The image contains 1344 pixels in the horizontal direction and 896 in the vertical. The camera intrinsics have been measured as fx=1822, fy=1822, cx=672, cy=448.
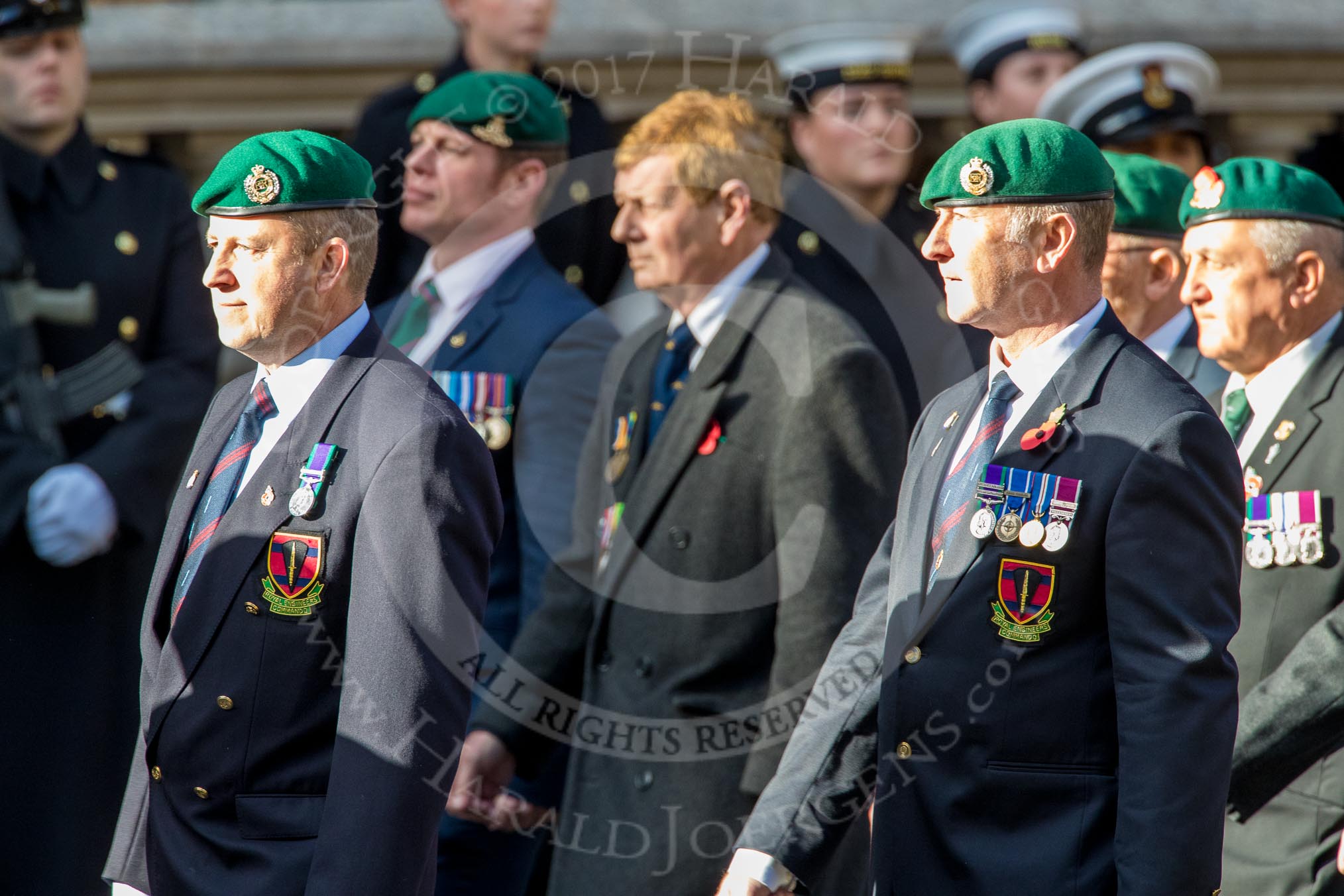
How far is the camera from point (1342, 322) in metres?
3.89

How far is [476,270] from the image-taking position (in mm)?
4535

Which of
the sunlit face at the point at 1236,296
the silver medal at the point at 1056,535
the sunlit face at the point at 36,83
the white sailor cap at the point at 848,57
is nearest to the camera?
the silver medal at the point at 1056,535

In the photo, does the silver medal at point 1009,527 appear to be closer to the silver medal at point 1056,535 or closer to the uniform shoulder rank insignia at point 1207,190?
the silver medal at point 1056,535

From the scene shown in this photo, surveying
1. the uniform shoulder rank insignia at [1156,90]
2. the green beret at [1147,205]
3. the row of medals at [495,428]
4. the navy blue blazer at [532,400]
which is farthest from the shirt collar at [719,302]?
the uniform shoulder rank insignia at [1156,90]

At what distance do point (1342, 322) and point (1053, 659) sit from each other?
1447 millimetres

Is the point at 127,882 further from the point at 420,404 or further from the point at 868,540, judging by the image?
the point at 868,540

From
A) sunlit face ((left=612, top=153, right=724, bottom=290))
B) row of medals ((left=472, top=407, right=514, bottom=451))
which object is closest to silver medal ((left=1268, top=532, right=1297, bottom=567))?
sunlit face ((left=612, top=153, right=724, bottom=290))

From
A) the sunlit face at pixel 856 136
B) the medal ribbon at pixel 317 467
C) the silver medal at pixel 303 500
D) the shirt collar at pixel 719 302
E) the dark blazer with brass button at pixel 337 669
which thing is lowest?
the dark blazer with brass button at pixel 337 669

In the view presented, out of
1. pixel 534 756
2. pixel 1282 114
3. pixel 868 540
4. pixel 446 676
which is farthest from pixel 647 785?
pixel 1282 114

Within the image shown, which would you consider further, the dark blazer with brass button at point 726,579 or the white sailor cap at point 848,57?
the white sailor cap at point 848,57

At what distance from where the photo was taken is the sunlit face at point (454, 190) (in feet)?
15.0

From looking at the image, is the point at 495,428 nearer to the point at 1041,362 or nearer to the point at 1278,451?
Result: the point at 1041,362

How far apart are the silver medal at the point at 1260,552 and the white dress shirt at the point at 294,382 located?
188 cm

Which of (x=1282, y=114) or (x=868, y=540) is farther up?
(x=1282, y=114)
